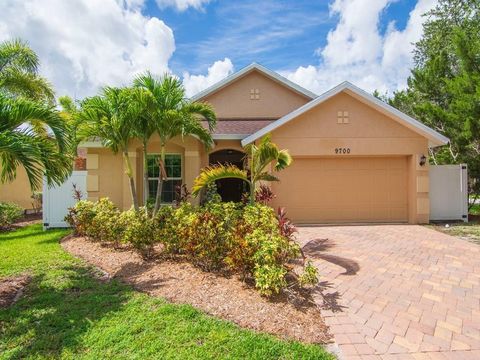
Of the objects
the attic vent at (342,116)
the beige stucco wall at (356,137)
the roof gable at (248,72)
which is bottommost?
the beige stucco wall at (356,137)

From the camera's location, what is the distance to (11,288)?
5.93 m

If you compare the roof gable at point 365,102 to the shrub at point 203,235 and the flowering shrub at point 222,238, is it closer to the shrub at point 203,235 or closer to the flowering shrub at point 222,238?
the flowering shrub at point 222,238

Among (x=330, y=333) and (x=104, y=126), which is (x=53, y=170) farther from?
(x=330, y=333)

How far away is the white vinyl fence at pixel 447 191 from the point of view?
12.8m

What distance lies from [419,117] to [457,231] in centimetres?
1057

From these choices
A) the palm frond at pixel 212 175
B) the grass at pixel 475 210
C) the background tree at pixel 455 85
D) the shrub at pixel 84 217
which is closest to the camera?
the palm frond at pixel 212 175

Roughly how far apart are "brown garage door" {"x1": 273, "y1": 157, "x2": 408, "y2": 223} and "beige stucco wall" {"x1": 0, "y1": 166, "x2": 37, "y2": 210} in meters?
15.2

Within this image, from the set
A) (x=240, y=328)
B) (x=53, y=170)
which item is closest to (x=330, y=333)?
(x=240, y=328)

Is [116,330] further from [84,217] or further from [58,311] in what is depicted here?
[84,217]

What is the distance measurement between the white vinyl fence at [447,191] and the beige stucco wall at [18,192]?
66.7ft

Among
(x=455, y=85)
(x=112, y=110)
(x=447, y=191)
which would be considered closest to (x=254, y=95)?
(x=112, y=110)

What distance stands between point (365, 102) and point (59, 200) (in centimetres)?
1262

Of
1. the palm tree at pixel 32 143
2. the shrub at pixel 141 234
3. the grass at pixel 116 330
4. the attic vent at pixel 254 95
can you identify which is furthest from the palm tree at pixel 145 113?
the attic vent at pixel 254 95

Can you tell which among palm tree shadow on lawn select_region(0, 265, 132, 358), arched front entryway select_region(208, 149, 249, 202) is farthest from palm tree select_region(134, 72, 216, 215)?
arched front entryway select_region(208, 149, 249, 202)
